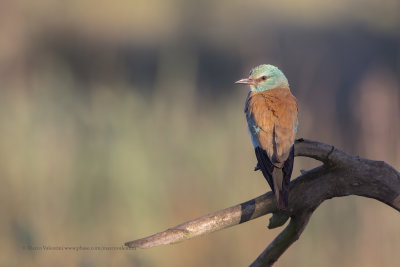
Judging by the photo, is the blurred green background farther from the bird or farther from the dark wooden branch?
the dark wooden branch

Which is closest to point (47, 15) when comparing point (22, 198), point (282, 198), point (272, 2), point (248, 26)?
point (248, 26)

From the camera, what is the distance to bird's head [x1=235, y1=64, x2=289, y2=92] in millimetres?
3562

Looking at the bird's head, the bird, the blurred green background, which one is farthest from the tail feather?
the blurred green background

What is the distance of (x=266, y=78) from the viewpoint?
11.7 ft

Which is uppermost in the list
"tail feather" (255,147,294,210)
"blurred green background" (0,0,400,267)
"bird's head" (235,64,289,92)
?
"bird's head" (235,64,289,92)

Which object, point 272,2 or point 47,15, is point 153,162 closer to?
point 47,15

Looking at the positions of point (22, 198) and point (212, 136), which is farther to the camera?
point (212, 136)

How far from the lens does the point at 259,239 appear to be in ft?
13.0

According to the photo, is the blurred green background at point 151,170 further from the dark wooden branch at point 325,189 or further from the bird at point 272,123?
the dark wooden branch at point 325,189

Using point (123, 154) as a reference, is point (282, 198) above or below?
above

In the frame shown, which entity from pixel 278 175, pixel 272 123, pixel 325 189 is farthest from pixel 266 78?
pixel 325 189

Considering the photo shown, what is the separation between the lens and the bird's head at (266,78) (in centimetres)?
356

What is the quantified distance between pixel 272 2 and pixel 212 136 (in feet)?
43.7

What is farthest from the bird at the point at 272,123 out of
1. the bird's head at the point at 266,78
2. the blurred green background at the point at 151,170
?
the blurred green background at the point at 151,170
